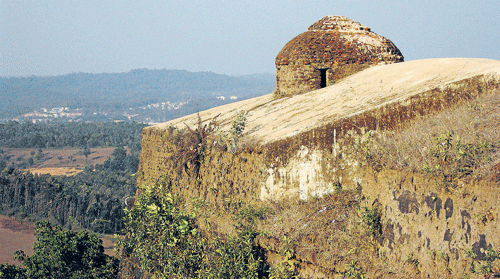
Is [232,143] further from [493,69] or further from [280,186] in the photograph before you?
[493,69]

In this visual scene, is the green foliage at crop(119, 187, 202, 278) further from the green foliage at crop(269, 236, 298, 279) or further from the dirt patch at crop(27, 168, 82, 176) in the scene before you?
the dirt patch at crop(27, 168, 82, 176)

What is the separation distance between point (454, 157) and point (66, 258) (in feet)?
47.4

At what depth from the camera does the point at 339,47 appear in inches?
473

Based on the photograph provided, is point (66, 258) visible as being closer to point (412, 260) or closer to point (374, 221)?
point (374, 221)

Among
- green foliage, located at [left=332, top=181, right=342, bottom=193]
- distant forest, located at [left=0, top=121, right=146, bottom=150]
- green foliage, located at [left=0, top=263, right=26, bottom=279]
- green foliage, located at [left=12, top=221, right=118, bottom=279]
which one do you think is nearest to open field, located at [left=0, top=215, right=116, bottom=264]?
green foliage, located at [left=12, top=221, right=118, bottom=279]

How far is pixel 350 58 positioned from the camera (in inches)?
471

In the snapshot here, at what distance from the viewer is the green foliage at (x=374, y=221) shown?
603 centimetres

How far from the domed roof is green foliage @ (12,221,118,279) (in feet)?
29.8

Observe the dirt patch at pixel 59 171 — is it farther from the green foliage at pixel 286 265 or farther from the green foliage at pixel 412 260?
the green foliage at pixel 412 260

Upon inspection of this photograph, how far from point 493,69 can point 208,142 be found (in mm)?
4768

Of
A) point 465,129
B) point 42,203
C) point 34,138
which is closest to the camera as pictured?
point 465,129

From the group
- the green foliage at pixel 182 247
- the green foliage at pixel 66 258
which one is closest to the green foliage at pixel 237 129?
the green foliage at pixel 182 247

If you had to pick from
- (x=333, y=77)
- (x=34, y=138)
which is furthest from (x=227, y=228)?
(x=34, y=138)

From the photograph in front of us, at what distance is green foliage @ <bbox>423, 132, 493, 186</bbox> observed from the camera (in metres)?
5.34
